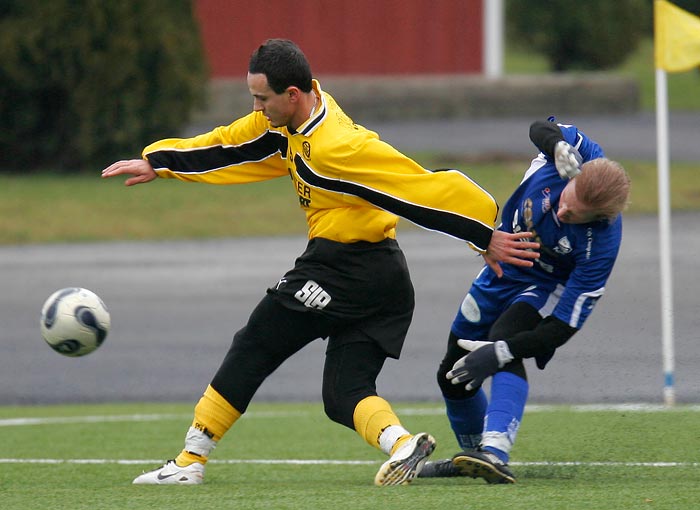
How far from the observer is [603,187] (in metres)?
5.70

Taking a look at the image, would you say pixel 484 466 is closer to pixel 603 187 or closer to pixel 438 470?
pixel 438 470

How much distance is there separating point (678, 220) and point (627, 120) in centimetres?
1088

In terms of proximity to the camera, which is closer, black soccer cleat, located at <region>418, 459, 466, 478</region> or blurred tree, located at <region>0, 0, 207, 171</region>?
black soccer cleat, located at <region>418, 459, 466, 478</region>

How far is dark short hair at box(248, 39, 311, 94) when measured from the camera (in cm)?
595

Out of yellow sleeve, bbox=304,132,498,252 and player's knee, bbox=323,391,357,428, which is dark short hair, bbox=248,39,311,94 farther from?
player's knee, bbox=323,391,357,428

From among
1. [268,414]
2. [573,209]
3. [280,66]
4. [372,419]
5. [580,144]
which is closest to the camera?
[573,209]

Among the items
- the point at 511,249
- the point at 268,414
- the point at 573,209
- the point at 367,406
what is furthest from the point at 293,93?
the point at 268,414

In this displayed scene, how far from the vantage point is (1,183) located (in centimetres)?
2214

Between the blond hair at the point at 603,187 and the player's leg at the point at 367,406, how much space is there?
49.0 inches

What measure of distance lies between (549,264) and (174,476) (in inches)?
79.9

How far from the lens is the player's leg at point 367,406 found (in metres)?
5.86

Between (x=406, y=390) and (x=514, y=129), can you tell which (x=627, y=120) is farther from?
(x=406, y=390)

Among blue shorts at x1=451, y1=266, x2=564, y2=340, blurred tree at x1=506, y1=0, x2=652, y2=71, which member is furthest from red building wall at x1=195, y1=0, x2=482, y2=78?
blue shorts at x1=451, y1=266, x2=564, y2=340

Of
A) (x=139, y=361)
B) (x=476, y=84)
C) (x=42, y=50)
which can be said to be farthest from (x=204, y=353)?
(x=476, y=84)
